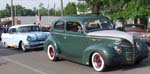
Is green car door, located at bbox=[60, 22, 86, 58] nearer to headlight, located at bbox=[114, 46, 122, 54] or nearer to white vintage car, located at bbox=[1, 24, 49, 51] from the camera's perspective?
headlight, located at bbox=[114, 46, 122, 54]

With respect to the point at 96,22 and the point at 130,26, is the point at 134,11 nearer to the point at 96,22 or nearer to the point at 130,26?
the point at 130,26

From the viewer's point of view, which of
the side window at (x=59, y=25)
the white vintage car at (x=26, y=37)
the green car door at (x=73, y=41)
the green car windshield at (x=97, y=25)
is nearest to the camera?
the green car door at (x=73, y=41)

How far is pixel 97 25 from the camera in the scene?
11.3m

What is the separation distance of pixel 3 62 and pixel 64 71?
387 centimetres

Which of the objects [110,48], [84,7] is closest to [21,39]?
[110,48]

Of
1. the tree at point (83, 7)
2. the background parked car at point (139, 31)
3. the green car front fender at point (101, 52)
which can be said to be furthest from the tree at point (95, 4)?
the green car front fender at point (101, 52)

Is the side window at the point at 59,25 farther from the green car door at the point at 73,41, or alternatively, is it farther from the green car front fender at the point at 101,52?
the green car front fender at the point at 101,52

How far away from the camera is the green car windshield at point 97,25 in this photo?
36.3 feet

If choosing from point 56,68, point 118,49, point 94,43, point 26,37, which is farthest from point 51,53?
point 26,37

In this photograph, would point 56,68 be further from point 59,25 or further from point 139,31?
point 139,31

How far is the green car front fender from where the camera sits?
32.1ft

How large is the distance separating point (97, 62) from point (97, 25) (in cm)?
151

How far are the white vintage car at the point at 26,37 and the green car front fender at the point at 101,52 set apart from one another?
7.16 m

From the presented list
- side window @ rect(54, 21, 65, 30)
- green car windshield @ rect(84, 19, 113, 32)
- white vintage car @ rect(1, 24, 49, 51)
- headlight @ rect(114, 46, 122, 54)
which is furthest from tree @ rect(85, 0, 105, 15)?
headlight @ rect(114, 46, 122, 54)
